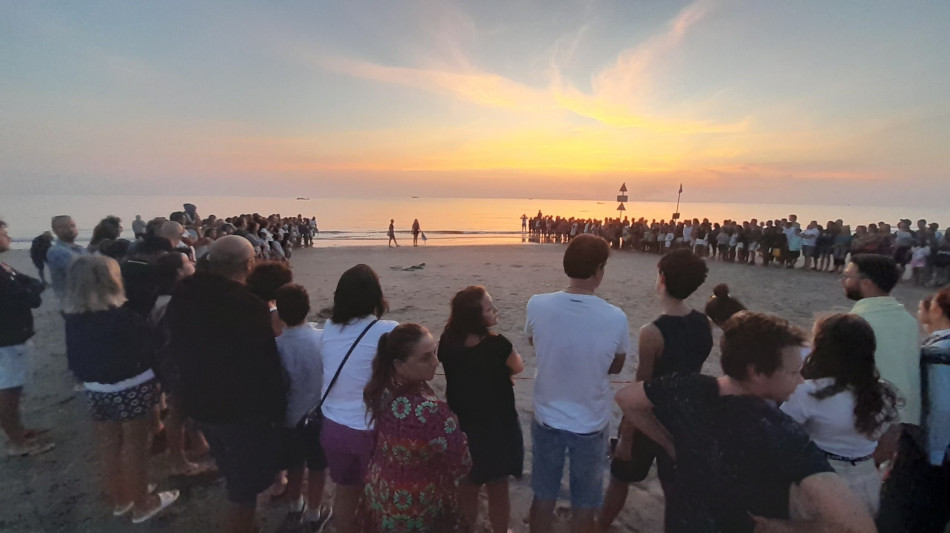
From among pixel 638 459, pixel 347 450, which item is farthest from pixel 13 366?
pixel 638 459

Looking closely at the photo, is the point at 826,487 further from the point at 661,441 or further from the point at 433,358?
the point at 433,358

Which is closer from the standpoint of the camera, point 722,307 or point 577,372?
point 577,372

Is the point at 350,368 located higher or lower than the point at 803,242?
lower

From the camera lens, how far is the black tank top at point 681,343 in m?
2.36

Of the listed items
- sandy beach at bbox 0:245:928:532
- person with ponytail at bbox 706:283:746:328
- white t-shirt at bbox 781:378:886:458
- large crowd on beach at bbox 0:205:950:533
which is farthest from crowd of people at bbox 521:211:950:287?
white t-shirt at bbox 781:378:886:458

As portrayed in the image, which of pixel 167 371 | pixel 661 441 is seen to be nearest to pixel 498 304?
pixel 167 371

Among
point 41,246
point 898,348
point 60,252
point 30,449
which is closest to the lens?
point 898,348

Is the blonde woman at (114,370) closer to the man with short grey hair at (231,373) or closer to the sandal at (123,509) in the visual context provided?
the sandal at (123,509)

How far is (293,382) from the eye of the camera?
8.98 ft

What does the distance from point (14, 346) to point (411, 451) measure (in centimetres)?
373

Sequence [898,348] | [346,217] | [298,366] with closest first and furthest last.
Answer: [898,348] < [298,366] < [346,217]

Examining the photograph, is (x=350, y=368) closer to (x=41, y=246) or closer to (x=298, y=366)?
(x=298, y=366)

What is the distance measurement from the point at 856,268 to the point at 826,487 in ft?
6.27

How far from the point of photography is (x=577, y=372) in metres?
2.32
